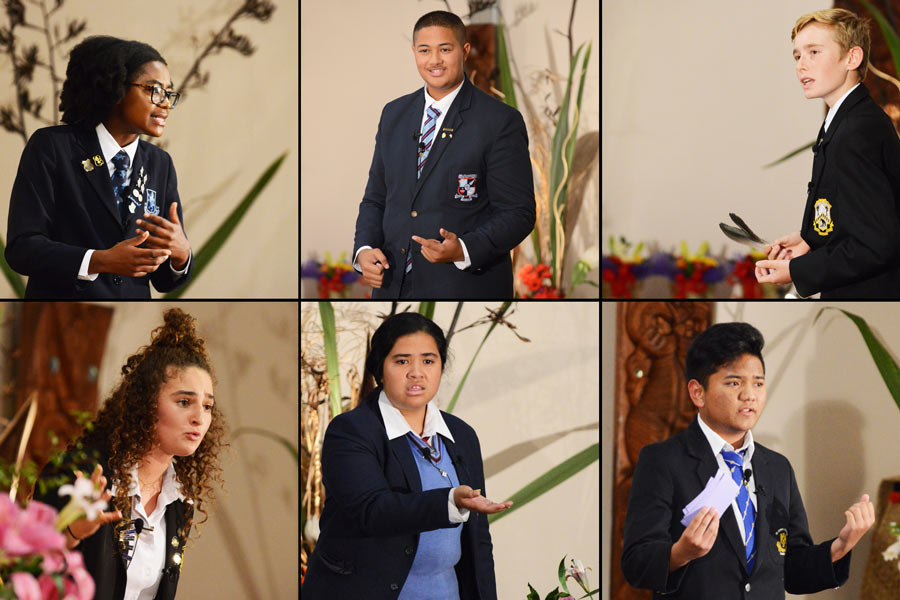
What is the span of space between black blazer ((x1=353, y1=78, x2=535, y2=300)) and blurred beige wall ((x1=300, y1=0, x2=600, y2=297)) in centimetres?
Answer: 9

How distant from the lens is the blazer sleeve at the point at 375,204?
3.17m

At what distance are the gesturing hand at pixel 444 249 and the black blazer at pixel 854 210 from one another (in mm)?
1033

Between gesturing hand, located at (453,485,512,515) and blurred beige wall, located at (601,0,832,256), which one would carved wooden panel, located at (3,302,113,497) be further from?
blurred beige wall, located at (601,0,832,256)

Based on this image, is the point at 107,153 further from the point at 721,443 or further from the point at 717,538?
the point at 717,538

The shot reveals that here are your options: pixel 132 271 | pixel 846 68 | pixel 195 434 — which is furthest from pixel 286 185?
pixel 846 68

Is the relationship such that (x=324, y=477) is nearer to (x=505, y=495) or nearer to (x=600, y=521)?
(x=505, y=495)

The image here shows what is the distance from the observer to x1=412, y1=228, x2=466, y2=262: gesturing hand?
121 inches

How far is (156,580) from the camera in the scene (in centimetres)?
293

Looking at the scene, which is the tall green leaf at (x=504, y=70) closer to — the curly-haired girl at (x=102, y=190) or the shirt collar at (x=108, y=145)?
the curly-haired girl at (x=102, y=190)

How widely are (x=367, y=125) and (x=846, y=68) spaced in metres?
1.51

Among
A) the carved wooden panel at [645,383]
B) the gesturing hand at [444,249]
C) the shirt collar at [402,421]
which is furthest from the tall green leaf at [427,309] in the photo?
the carved wooden panel at [645,383]

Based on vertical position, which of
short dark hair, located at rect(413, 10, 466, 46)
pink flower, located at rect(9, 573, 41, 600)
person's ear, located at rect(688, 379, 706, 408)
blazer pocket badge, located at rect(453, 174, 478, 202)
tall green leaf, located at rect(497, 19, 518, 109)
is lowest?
pink flower, located at rect(9, 573, 41, 600)

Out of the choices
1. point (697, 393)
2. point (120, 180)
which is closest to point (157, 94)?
point (120, 180)

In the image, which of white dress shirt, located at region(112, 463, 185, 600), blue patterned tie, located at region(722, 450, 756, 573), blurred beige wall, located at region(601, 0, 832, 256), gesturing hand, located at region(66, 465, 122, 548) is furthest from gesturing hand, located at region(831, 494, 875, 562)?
gesturing hand, located at region(66, 465, 122, 548)
